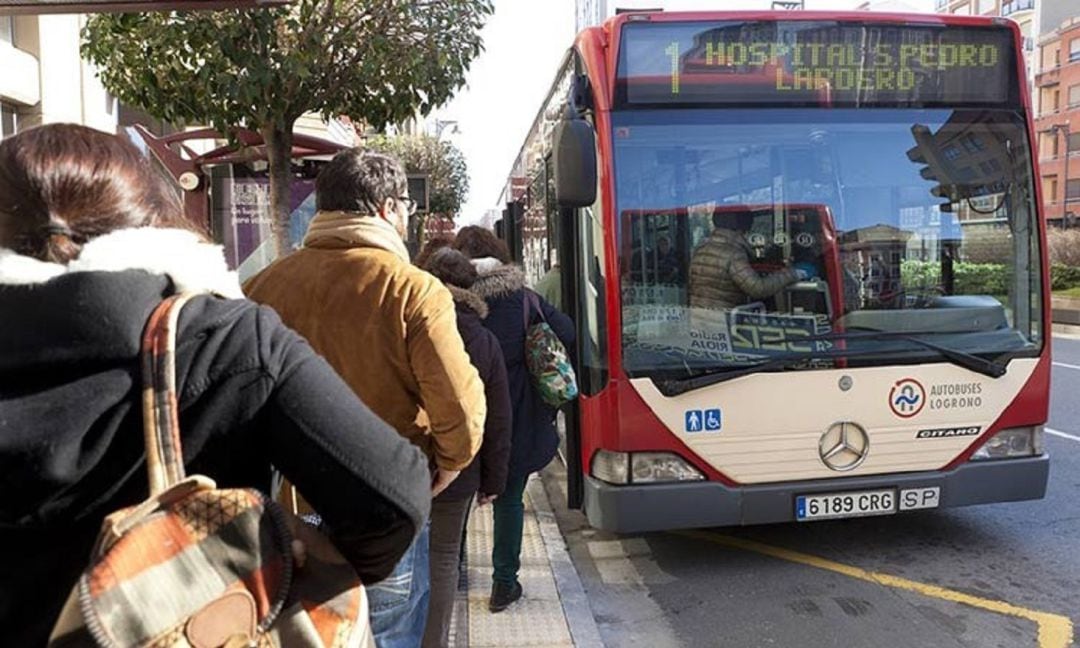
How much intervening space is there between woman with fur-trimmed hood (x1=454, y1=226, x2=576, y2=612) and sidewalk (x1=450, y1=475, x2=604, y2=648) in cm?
12

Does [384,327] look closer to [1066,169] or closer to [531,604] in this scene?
[531,604]

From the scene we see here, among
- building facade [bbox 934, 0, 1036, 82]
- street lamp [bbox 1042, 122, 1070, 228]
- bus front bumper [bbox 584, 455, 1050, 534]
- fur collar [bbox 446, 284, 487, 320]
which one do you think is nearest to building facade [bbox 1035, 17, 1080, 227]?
street lamp [bbox 1042, 122, 1070, 228]

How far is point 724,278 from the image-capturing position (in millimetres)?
4484

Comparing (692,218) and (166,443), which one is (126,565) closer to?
(166,443)

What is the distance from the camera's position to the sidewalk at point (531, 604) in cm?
390

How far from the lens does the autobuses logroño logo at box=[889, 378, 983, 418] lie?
4.48 m

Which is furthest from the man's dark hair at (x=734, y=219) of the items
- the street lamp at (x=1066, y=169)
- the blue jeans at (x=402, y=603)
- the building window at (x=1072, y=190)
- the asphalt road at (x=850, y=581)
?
the building window at (x=1072, y=190)

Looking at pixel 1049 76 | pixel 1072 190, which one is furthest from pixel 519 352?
pixel 1049 76

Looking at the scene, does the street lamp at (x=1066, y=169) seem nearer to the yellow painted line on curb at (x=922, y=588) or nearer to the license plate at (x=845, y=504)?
the yellow painted line on curb at (x=922, y=588)

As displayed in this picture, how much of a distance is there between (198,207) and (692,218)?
5258 millimetres

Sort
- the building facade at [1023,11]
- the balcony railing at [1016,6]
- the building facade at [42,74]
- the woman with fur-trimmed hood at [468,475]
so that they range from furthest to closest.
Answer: the balcony railing at [1016,6], the building facade at [1023,11], the building facade at [42,74], the woman with fur-trimmed hood at [468,475]

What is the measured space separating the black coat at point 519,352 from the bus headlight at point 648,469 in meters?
0.45

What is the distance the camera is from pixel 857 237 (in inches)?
180

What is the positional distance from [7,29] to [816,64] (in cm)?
659
